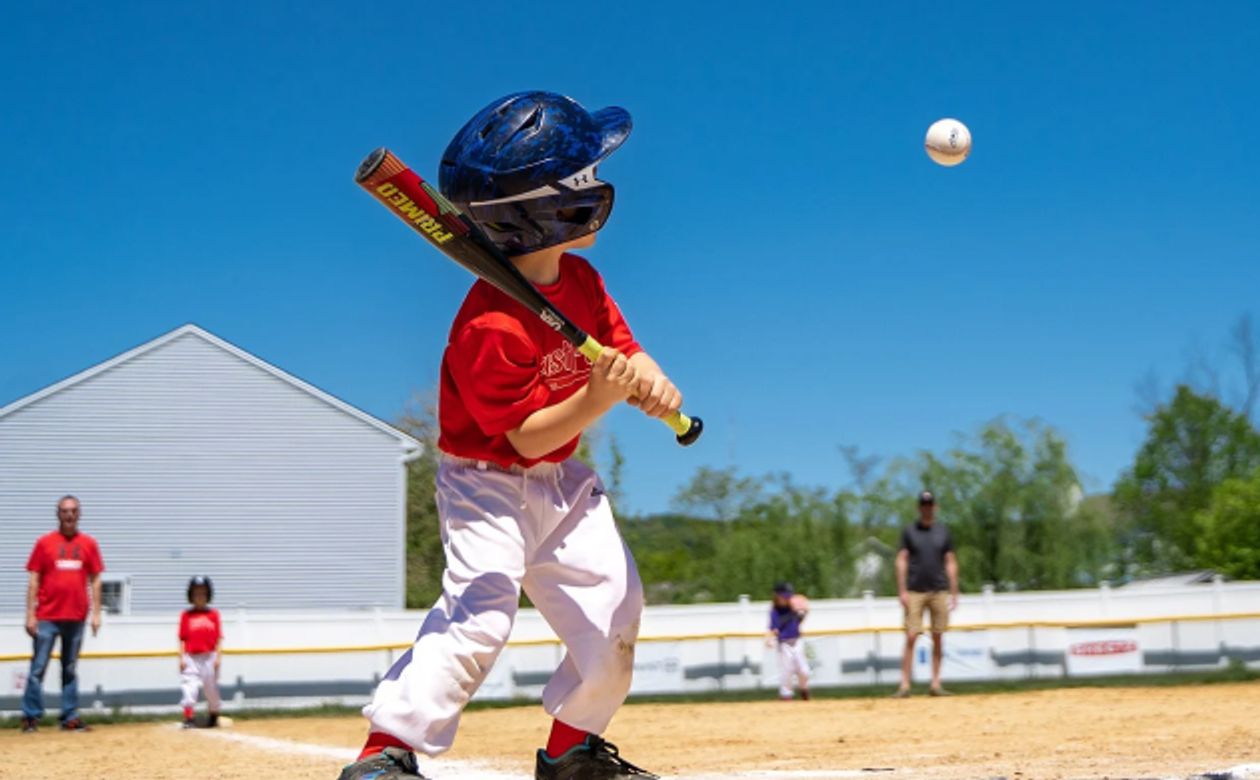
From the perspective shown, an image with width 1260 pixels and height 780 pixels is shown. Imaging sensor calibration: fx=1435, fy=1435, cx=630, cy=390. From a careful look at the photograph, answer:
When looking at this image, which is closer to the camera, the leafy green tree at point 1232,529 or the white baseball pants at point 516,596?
the white baseball pants at point 516,596

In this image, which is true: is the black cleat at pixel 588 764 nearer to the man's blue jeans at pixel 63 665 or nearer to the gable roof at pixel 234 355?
the man's blue jeans at pixel 63 665

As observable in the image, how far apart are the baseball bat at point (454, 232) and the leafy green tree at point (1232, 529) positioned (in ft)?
160

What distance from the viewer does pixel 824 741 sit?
7969 millimetres

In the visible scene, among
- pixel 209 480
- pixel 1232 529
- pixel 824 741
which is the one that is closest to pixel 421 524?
pixel 209 480

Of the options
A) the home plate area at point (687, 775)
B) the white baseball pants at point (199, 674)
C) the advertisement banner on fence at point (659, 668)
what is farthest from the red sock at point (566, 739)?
the advertisement banner on fence at point (659, 668)

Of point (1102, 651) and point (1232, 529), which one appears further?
point (1232, 529)

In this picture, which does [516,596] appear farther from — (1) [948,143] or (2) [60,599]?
(2) [60,599]

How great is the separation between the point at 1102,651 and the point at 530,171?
580 inches

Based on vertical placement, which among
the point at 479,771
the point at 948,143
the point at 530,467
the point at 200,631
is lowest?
the point at 479,771

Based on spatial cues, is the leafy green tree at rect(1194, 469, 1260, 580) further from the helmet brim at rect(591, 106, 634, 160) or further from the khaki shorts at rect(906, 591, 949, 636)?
the helmet brim at rect(591, 106, 634, 160)

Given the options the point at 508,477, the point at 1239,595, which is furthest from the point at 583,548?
the point at 1239,595

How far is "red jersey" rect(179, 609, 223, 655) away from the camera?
12.5 metres

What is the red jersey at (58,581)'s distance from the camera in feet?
38.6

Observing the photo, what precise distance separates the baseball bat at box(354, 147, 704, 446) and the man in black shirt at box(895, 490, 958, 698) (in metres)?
9.35
